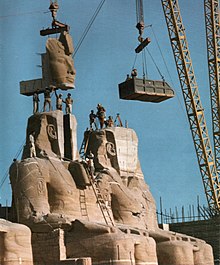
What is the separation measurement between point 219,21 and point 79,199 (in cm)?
2364

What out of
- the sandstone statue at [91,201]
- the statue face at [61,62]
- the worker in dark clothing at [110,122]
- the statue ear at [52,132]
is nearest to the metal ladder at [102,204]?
the sandstone statue at [91,201]

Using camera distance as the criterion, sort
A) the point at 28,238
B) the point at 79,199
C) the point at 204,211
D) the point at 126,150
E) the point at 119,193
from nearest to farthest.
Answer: the point at 28,238
the point at 79,199
the point at 119,193
the point at 126,150
the point at 204,211

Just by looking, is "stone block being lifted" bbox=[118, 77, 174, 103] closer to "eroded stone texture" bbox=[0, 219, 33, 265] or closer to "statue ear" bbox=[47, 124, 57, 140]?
"statue ear" bbox=[47, 124, 57, 140]

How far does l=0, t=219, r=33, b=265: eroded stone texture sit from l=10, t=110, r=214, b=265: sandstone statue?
337 centimetres

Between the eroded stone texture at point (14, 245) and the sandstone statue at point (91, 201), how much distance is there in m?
3.37

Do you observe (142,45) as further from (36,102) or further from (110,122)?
(36,102)

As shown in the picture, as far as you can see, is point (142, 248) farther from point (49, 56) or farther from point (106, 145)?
point (49, 56)

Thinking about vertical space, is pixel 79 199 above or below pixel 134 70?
below

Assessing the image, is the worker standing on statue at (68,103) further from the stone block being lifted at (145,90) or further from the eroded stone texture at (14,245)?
the eroded stone texture at (14,245)

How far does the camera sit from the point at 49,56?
156 ft

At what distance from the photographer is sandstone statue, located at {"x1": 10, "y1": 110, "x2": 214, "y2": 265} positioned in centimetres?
3978

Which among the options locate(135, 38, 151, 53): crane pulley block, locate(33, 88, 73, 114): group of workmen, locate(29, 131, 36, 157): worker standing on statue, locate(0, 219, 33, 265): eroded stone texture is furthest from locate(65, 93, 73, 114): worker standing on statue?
locate(0, 219, 33, 265): eroded stone texture

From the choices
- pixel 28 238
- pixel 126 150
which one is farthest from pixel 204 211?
pixel 28 238

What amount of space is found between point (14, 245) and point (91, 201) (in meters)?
8.40
